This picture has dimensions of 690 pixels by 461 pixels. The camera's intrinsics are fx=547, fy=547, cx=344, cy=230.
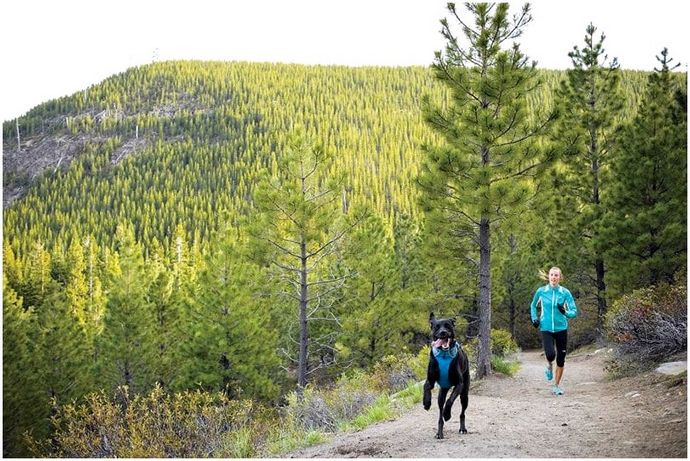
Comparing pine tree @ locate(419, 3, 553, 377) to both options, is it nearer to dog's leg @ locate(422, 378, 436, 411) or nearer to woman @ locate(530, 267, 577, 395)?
woman @ locate(530, 267, 577, 395)

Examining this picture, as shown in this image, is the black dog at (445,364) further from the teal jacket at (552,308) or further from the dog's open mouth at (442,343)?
the teal jacket at (552,308)

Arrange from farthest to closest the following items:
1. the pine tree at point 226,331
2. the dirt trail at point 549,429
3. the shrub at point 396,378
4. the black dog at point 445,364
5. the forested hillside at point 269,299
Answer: the pine tree at point 226,331, the forested hillside at point 269,299, the shrub at point 396,378, the black dog at point 445,364, the dirt trail at point 549,429

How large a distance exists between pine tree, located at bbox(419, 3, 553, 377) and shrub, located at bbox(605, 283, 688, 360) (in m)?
2.70

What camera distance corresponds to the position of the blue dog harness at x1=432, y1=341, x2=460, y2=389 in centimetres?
590

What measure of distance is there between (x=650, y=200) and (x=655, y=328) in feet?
23.3

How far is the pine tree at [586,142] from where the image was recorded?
19.8 meters

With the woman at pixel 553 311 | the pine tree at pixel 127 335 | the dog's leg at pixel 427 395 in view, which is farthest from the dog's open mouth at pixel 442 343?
the pine tree at pixel 127 335

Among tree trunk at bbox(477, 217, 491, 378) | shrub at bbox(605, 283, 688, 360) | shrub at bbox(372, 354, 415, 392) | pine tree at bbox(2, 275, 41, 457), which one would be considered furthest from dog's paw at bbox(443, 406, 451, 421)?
pine tree at bbox(2, 275, 41, 457)

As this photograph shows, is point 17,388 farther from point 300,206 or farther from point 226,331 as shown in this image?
Answer: point 300,206

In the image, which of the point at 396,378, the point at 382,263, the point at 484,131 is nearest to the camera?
the point at 484,131

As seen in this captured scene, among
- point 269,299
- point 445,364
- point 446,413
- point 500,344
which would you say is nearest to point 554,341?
point 446,413

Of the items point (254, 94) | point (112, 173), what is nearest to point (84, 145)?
point (112, 173)

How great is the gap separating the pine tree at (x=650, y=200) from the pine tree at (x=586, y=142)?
3305mm

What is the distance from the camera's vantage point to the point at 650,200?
50.8 feet
